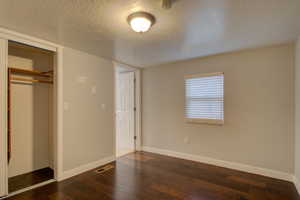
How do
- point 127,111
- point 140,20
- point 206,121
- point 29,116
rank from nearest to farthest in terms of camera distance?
point 140,20 → point 29,116 → point 206,121 → point 127,111

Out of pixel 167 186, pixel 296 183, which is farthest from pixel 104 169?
pixel 296 183

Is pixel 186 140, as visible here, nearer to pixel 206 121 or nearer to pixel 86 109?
pixel 206 121

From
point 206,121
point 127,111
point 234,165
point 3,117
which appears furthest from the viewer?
point 127,111

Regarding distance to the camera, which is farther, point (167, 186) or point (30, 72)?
point (30, 72)

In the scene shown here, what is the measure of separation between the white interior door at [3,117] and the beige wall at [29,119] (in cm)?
73

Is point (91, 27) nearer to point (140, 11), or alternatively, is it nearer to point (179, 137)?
point (140, 11)

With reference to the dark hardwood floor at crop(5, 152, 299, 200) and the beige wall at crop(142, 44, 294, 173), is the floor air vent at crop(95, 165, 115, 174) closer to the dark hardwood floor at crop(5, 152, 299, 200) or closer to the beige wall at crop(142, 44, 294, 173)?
the dark hardwood floor at crop(5, 152, 299, 200)

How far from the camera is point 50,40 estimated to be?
2555mm

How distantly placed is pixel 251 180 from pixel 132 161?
227cm

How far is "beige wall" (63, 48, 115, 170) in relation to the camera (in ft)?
9.39

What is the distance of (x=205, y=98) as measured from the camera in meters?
3.45

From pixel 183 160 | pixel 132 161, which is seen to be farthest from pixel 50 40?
pixel 183 160

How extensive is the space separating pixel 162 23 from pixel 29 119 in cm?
291

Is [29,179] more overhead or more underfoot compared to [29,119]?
more underfoot
